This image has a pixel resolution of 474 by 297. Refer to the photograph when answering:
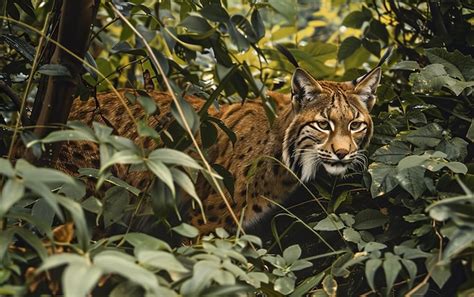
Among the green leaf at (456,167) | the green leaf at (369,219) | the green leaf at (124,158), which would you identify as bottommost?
the green leaf at (369,219)

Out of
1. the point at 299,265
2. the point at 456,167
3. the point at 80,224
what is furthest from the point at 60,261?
the point at 456,167

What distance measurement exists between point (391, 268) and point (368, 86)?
164 centimetres

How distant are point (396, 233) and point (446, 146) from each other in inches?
17.2

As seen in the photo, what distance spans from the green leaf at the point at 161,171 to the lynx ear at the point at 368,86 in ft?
6.21

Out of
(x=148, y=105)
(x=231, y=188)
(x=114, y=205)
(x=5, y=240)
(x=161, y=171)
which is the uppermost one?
(x=148, y=105)

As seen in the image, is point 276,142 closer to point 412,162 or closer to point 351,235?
point 351,235

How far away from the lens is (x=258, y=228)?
4344mm

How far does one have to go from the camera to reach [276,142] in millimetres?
4398

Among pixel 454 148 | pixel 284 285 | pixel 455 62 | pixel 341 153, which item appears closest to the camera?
pixel 284 285

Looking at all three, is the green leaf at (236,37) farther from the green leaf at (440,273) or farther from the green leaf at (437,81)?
the green leaf at (437,81)

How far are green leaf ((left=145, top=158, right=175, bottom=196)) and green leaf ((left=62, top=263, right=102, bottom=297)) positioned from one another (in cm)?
34

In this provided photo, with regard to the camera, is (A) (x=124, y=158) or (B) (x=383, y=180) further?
(B) (x=383, y=180)

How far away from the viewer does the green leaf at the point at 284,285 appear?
2984 mm

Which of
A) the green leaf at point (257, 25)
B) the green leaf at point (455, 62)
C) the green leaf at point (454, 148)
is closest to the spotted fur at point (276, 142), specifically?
the green leaf at point (455, 62)
